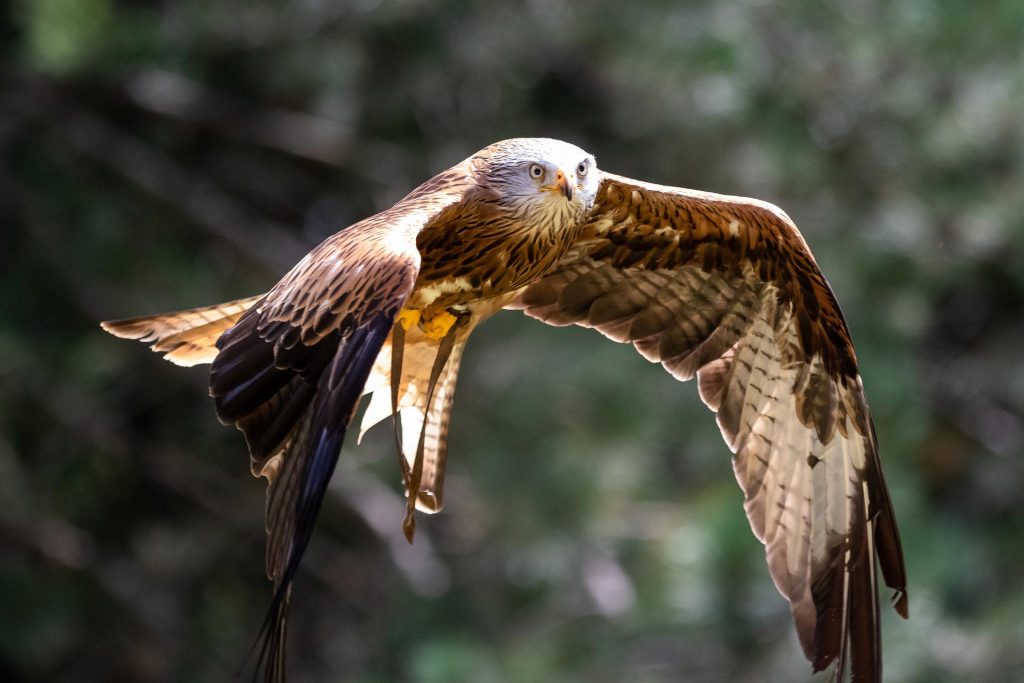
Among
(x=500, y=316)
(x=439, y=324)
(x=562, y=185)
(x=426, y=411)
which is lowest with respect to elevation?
(x=500, y=316)

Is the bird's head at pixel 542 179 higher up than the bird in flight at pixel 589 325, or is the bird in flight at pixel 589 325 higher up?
the bird's head at pixel 542 179

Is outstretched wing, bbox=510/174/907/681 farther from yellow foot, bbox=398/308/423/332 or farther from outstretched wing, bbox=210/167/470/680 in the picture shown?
outstretched wing, bbox=210/167/470/680

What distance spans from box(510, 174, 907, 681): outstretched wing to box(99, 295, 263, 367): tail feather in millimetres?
1067

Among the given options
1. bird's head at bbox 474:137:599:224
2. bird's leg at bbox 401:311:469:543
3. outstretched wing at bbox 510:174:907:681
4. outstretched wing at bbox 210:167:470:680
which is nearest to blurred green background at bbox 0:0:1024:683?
outstretched wing at bbox 510:174:907:681

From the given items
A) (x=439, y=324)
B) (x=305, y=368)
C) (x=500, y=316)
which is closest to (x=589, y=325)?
(x=439, y=324)

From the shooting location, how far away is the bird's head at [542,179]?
14.2 ft

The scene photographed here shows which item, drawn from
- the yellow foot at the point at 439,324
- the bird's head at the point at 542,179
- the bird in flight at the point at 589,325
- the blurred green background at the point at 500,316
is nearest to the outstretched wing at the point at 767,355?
the bird in flight at the point at 589,325

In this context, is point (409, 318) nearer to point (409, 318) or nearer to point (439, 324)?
point (409, 318)

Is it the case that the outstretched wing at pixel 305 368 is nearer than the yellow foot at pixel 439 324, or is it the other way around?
the outstretched wing at pixel 305 368

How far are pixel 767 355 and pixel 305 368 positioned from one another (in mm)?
1871

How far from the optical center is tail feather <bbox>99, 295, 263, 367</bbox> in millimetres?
4410

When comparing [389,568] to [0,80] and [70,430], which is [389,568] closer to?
[70,430]

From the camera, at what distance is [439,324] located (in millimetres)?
4430

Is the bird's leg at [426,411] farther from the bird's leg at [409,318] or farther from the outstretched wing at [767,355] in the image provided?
the outstretched wing at [767,355]
